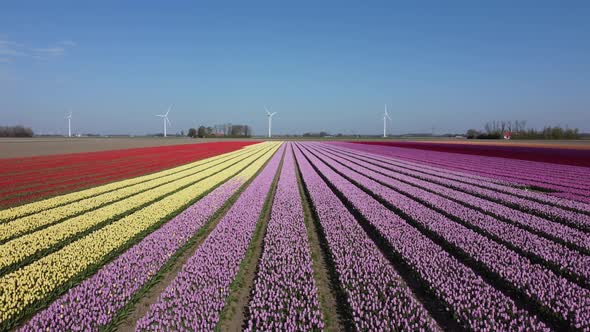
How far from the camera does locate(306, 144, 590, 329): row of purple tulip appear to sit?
5.29 metres

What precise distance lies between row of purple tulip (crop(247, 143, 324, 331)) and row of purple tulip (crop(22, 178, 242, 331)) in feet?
7.57

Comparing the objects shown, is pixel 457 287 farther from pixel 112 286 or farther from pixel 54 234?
pixel 54 234

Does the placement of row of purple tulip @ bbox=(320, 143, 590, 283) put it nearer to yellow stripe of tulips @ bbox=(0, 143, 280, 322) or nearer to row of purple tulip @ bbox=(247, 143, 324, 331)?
row of purple tulip @ bbox=(247, 143, 324, 331)

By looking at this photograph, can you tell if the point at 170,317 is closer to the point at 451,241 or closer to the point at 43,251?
the point at 43,251

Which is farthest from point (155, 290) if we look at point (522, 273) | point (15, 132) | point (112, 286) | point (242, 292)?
point (15, 132)

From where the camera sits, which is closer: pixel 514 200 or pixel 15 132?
pixel 514 200

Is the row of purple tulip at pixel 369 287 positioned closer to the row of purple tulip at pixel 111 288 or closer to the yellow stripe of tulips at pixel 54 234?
the row of purple tulip at pixel 111 288

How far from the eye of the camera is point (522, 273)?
655 centimetres

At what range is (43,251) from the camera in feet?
26.9

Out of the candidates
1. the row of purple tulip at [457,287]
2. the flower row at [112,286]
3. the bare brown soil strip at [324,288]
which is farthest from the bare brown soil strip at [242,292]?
the row of purple tulip at [457,287]

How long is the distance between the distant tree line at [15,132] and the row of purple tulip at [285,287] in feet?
701

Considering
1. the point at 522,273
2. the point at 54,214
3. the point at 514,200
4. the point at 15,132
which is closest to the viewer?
the point at 522,273

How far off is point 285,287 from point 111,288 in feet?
10.8

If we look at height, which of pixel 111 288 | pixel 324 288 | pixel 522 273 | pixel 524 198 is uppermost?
pixel 524 198
